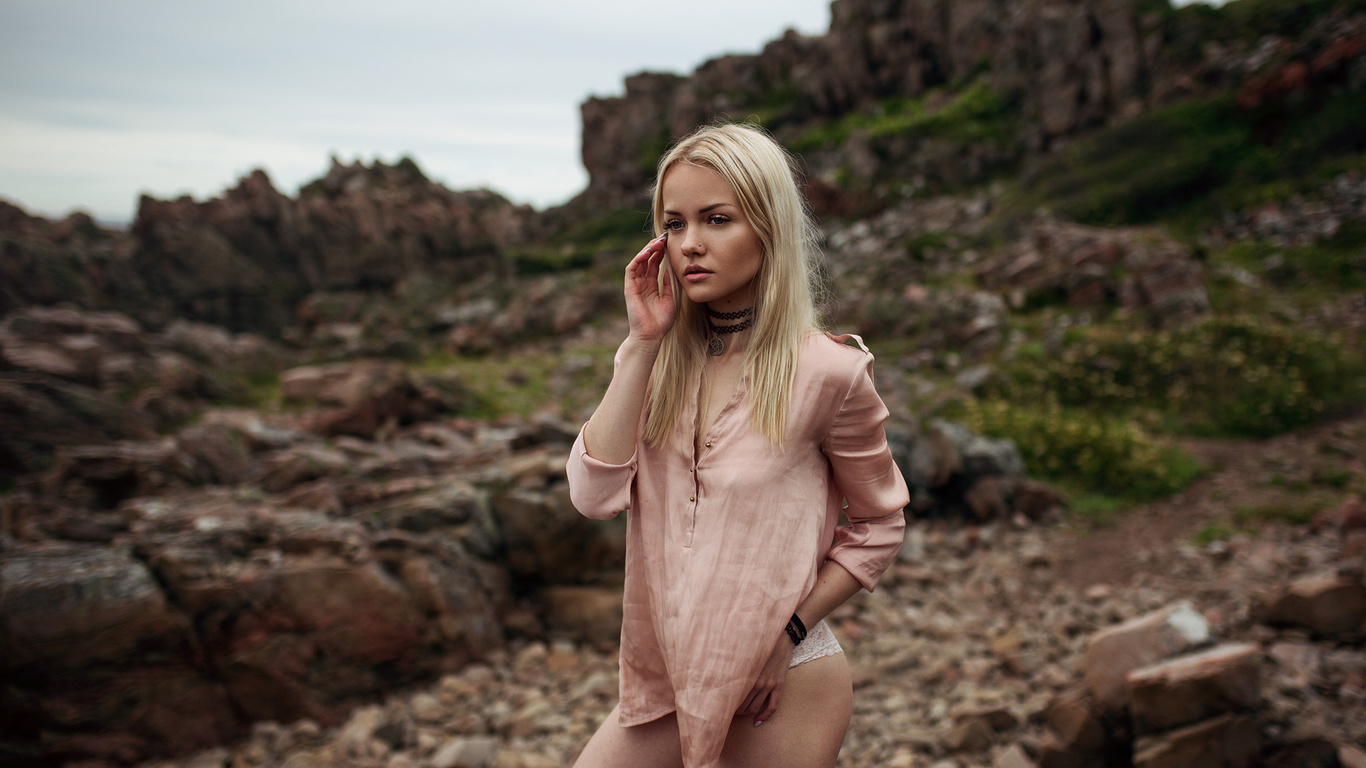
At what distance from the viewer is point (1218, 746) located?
8.58 feet

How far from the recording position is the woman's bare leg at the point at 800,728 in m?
1.47

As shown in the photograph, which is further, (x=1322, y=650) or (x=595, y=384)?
(x=595, y=384)

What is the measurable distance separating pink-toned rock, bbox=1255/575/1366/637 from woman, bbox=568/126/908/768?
11.4 ft

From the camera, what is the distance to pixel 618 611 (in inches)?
196

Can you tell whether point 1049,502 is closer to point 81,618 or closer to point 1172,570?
point 1172,570

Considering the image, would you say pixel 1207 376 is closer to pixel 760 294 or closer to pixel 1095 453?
pixel 1095 453

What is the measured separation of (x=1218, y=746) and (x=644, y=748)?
2371 millimetres

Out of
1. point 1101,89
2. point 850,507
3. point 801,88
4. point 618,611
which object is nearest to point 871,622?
point 618,611

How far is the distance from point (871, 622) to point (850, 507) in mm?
3818


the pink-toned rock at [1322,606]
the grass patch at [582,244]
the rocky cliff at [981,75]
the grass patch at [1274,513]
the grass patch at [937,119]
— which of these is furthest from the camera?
the grass patch at [582,244]

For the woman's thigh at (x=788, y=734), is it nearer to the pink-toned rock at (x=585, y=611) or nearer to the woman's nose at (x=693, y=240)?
the woman's nose at (x=693, y=240)

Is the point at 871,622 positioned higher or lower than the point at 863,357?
lower

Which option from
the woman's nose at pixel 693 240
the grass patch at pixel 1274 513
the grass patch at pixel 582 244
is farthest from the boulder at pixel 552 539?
the grass patch at pixel 582 244

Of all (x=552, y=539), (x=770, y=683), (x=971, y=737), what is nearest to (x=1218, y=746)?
(x=971, y=737)
